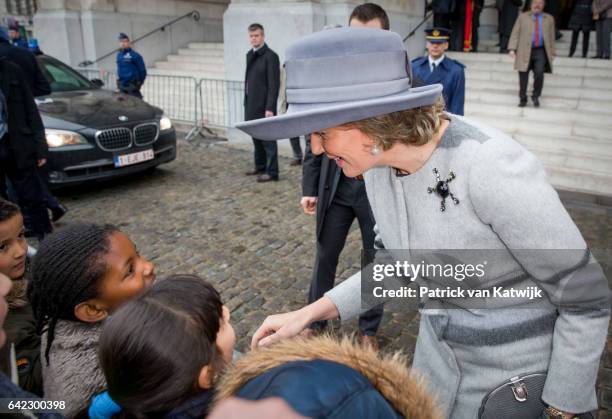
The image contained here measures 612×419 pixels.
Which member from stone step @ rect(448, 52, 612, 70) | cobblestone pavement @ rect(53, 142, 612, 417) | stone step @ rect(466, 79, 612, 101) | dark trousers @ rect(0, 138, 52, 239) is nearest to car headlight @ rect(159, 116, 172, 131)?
cobblestone pavement @ rect(53, 142, 612, 417)

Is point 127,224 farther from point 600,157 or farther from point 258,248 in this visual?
point 600,157

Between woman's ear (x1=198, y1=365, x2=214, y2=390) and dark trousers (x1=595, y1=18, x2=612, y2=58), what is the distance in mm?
10523

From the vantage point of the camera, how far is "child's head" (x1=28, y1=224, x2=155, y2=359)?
69.7 inches

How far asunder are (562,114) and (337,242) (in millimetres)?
6639

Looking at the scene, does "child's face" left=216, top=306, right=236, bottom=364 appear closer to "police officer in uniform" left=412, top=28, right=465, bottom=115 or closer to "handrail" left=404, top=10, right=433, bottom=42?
"police officer in uniform" left=412, top=28, right=465, bottom=115

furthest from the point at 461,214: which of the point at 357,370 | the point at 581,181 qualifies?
the point at 581,181

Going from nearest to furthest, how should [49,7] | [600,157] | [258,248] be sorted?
1. [258,248]
2. [600,157]
3. [49,7]

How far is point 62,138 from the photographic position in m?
5.79

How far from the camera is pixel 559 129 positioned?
25.9 ft

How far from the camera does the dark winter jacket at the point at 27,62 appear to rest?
520cm

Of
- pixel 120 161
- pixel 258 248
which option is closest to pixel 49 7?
pixel 120 161

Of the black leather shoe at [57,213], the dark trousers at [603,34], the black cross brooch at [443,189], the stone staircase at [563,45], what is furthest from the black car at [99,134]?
the stone staircase at [563,45]

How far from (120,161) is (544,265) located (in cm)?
588

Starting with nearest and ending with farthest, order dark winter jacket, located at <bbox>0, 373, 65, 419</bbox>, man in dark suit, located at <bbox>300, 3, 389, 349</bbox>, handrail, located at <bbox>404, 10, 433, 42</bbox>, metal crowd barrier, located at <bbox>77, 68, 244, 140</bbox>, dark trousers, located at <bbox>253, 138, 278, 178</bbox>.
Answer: dark winter jacket, located at <bbox>0, 373, 65, 419</bbox>, man in dark suit, located at <bbox>300, 3, 389, 349</bbox>, dark trousers, located at <bbox>253, 138, 278, 178</bbox>, metal crowd barrier, located at <bbox>77, 68, 244, 140</bbox>, handrail, located at <bbox>404, 10, 433, 42</bbox>
